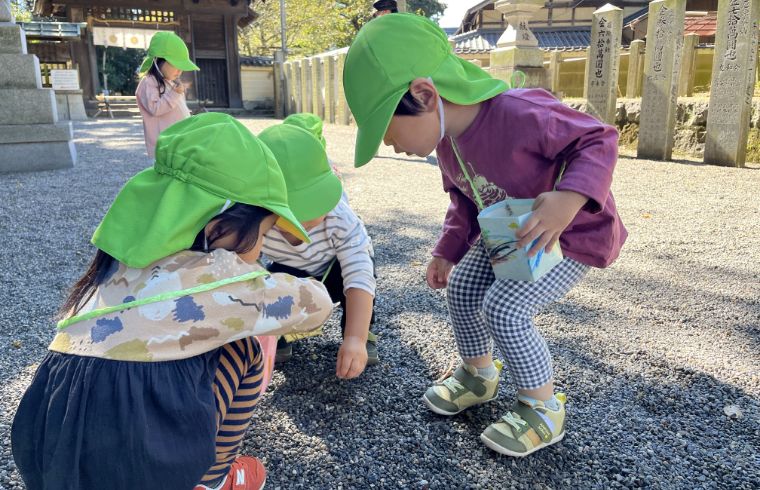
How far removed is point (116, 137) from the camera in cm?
1059

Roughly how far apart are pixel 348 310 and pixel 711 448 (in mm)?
975

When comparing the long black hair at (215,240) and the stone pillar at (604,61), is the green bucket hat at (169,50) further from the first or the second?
the stone pillar at (604,61)

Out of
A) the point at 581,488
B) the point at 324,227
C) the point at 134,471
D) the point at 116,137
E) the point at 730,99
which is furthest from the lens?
the point at 116,137

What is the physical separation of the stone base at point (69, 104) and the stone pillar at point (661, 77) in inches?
531

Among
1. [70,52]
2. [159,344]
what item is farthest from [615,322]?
[70,52]

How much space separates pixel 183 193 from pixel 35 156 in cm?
620

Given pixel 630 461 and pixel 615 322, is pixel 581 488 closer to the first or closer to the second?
pixel 630 461

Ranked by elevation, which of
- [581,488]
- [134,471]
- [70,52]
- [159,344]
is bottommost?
[581,488]

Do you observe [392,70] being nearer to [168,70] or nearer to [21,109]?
[168,70]

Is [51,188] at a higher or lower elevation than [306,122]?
lower

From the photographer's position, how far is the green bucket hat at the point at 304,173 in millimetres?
1513

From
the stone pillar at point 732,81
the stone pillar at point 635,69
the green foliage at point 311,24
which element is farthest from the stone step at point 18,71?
the green foliage at point 311,24

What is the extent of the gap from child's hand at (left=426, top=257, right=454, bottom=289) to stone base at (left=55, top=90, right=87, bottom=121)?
50.8 feet

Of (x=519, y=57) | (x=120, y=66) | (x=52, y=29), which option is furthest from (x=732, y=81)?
(x=120, y=66)
